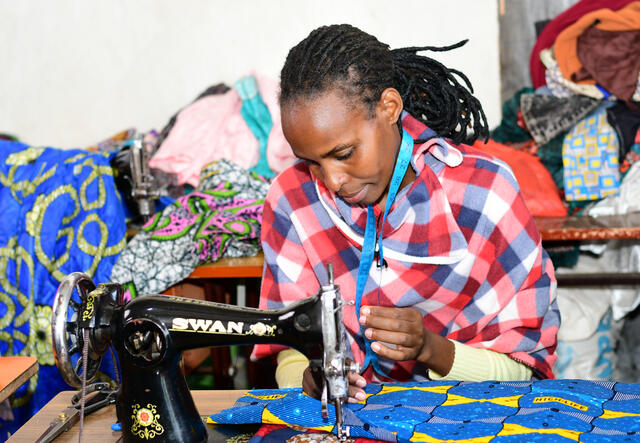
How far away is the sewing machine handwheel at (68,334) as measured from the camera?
3.59 ft

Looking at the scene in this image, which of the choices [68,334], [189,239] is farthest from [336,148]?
[189,239]

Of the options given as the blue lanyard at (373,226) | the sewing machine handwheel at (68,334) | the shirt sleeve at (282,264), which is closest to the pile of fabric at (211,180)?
the shirt sleeve at (282,264)

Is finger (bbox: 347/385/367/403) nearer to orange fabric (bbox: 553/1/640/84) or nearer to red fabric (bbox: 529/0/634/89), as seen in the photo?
orange fabric (bbox: 553/1/640/84)

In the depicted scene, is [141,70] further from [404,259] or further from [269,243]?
[404,259]

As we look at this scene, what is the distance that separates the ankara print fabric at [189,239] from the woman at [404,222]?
78cm

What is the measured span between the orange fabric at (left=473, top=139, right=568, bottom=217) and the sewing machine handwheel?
5.82 ft

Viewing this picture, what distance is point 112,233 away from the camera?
2521 mm

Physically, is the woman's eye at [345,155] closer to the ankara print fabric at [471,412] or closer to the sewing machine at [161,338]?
the sewing machine at [161,338]

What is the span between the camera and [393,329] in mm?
1246

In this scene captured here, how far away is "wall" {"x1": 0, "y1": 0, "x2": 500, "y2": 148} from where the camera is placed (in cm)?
333

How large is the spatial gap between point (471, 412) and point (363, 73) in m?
0.66

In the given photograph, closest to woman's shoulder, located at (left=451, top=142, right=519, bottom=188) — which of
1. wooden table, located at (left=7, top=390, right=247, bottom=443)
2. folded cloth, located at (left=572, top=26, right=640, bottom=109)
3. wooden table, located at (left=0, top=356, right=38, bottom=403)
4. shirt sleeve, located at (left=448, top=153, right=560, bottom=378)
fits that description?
shirt sleeve, located at (left=448, top=153, right=560, bottom=378)

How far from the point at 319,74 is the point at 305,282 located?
536mm

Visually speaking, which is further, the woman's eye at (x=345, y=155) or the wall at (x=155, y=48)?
the wall at (x=155, y=48)
